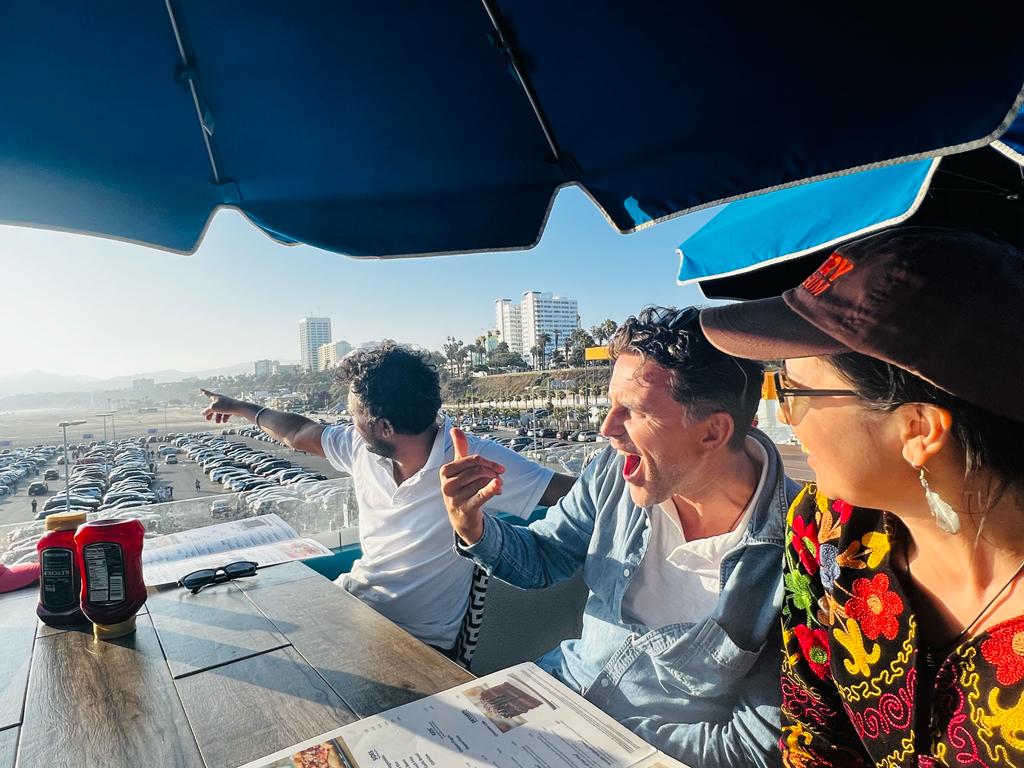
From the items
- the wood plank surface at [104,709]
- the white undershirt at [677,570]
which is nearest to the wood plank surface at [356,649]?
the wood plank surface at [104,709]

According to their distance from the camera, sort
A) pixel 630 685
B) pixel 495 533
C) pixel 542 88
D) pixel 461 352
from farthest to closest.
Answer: pixel 461 352 → pixel 495 533 → pixel 630 685 → pixel 542 88

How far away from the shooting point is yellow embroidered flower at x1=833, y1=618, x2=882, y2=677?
930 millimetres

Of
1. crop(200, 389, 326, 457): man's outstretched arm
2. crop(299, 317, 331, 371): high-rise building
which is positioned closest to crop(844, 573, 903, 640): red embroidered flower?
crop(200, 389, 326, 457): man's outstretched arm

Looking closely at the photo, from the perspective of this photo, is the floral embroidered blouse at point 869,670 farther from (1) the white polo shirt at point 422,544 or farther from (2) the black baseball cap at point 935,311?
(1) the white polo shirt at point 422,544

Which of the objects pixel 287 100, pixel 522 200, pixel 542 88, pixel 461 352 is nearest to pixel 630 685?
pixel 522 200

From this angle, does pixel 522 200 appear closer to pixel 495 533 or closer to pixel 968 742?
pixel 495 533

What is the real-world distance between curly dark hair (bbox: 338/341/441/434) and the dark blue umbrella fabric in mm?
746

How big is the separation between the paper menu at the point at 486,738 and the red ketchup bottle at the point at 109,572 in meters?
0.73

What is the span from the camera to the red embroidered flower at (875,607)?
92 centimetres

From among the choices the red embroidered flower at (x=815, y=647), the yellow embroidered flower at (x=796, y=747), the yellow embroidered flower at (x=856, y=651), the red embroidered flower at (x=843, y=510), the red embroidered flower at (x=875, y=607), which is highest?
the red embroidered flower at (x=843, y=510)

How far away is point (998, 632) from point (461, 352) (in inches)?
3036

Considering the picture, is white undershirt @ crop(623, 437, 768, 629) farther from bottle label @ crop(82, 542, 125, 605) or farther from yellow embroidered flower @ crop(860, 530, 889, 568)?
bottle label @ crop(82, 542, 125, 605)

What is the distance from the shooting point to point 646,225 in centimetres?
126

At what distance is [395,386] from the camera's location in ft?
7.26
